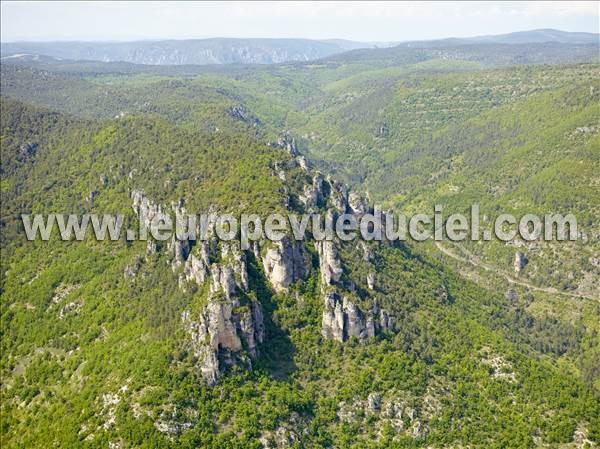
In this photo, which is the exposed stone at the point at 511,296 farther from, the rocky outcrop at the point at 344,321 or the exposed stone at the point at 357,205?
the rocky outcrop at the point at 344,321

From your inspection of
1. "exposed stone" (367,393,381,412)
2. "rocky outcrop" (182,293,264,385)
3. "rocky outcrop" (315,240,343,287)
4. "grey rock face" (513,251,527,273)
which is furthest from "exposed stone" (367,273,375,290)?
"grey rock face" (513,251,527,273)

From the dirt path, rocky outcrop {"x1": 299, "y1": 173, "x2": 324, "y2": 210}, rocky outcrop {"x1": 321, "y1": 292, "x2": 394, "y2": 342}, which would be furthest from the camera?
the dirt path

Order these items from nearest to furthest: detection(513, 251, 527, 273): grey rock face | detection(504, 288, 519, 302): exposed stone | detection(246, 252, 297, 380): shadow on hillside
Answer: detection(246, 252, 297, 380): shadow on hillside → detection(504, 288, 519, 302): exposed stone → detection(513, 251, 527, 273): grey rock face

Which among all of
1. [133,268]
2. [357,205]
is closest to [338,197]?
[357,205]

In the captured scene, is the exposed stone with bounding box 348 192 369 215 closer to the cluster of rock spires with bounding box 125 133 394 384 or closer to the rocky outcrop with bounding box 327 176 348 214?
the rocky outcrop with bounding box 327 176 348 214

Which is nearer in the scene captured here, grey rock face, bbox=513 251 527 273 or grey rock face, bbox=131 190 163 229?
grey rock face, bbox=131 190 163 229

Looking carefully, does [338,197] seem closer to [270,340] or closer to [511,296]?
[270,340]

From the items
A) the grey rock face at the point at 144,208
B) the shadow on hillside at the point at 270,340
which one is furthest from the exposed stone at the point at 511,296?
the grey rock face at the point at 144,208

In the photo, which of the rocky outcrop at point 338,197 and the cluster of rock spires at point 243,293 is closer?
the cluster of rock spires at point 243,293
